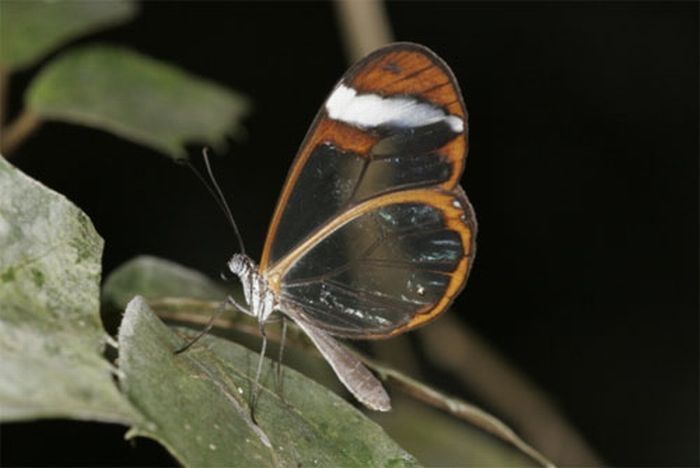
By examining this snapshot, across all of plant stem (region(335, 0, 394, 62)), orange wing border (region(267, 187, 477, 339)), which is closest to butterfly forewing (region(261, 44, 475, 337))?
orange wing border (region(267, 187, 477, 339))

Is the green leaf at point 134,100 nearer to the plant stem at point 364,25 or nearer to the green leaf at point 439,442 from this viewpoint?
the plant stem at point 364,25

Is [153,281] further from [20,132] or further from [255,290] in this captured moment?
[20,132]

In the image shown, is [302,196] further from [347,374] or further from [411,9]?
[411,9]

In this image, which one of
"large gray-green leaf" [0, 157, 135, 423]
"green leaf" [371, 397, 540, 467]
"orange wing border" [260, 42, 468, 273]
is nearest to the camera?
"large gray-green leaf" [0, 157, 135, 423]

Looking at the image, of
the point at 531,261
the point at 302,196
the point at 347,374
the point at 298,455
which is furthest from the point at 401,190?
the point at 531,261

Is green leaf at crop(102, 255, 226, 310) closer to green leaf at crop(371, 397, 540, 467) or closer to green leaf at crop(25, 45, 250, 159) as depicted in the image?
green leaf at crop(25, 45, 250, 159)

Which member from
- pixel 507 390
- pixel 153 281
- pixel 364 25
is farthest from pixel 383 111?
pixel 507 390
